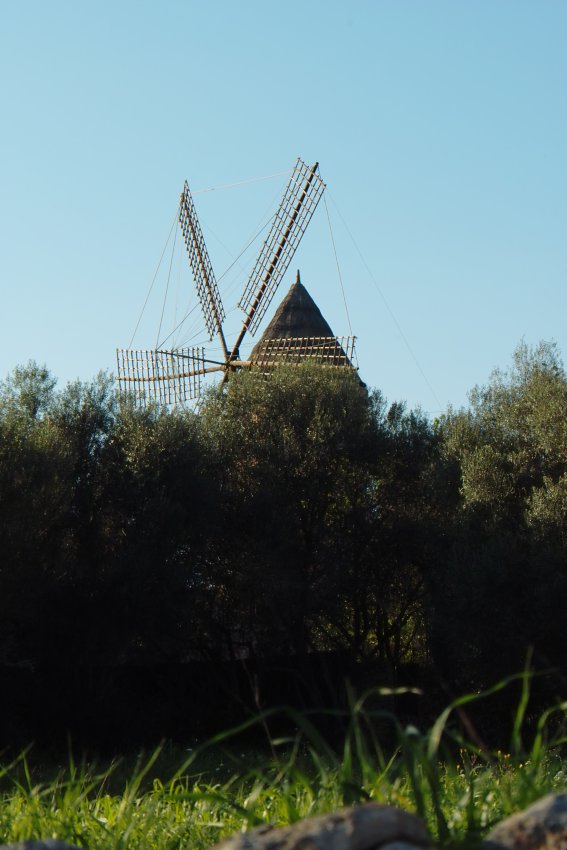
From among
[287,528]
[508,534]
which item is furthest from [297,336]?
[508,534]

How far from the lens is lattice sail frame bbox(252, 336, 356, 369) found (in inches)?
1118

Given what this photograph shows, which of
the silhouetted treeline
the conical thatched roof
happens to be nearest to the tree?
the silhouetted treeline

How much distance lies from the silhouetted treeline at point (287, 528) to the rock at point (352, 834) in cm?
1679

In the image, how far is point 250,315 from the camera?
107 feet

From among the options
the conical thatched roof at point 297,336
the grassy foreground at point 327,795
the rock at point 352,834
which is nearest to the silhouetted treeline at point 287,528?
the conical thatched roof at point 297,336

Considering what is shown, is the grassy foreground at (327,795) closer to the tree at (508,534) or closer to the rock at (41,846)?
the rock at (41,846)

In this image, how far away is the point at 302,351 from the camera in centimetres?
3139

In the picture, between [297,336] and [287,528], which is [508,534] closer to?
[287,528]

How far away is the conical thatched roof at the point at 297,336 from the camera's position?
29.6 meters

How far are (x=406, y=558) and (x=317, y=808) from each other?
815 inches

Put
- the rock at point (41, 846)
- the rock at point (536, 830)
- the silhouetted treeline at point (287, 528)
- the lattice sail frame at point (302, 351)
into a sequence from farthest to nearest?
the lattice sail frame at point (302, 351) < the silhouetted treeline at point (287, 528) < the rock at point (41, 846) < the rock at point (536, 830)

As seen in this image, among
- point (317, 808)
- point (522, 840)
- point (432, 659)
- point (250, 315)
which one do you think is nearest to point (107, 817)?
point (317, 808)

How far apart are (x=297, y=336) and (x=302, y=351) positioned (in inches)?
103

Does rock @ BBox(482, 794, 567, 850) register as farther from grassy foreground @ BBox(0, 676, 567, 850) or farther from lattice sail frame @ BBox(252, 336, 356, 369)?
lattice sail frame @ BBox(252, 336, 356, 369)
